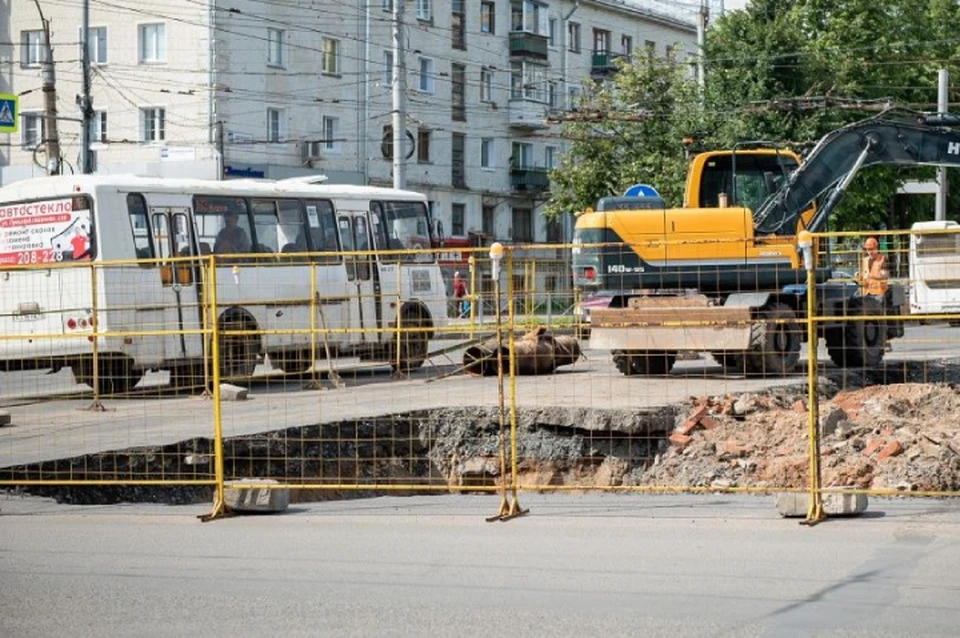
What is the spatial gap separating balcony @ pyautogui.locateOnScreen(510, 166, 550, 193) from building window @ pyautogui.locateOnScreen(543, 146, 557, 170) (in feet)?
4.87

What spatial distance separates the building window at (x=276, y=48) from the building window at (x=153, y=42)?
3.59 meters

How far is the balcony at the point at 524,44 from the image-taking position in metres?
63.2

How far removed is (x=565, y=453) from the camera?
51.2 feet

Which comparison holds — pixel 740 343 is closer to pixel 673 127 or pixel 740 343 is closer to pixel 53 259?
pixel 53 259

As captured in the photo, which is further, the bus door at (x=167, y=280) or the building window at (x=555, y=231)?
the building window at (x=555, y=231)

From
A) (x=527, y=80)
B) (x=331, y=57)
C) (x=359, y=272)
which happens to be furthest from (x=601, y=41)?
(x=359, y=272)

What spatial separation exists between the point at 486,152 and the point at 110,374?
4509cm

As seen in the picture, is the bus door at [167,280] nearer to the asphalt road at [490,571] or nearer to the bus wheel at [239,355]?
the bus wheel at [239,355]

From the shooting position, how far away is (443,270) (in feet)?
78.8

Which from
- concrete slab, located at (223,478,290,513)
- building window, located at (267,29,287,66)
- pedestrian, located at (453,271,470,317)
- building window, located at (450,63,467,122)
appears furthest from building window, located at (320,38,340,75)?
concrete slab, located at (223,478,290,513)

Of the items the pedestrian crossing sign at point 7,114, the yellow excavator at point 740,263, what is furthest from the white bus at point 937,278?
the pedestrian crossing sign at point 7,114

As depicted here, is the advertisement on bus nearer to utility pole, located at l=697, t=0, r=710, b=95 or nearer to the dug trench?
the dug trench

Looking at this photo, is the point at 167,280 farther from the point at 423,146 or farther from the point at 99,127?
the point at 423,146

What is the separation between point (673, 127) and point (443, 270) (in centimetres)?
2201
